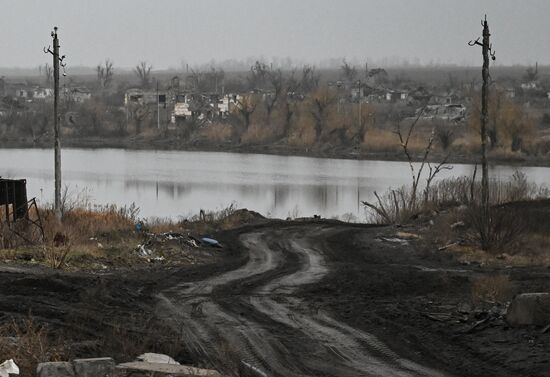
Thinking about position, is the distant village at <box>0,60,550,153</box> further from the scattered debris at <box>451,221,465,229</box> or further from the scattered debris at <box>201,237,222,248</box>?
the scattered debris at <box>201,237,222,248</box>

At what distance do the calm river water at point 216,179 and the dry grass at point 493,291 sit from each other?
2623cm

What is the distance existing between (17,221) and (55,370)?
621 inches

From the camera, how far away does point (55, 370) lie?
901cm

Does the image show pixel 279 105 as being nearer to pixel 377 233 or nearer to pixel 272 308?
pixel 377 233

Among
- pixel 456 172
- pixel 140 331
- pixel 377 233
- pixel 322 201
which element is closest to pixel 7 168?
pixel 322 201

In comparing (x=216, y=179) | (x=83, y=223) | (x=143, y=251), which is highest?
(x=143, y=251)

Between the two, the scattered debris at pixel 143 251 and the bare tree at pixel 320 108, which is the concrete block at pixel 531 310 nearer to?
the scattered debris at pixel 143 251

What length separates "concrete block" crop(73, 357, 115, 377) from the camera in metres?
9.00

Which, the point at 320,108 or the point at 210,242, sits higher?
the point at 320,108

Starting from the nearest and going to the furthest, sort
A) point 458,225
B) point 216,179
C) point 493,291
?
point 493,291 < point 458,225 < point 216,179

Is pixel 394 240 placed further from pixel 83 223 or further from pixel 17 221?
pixel 17 221

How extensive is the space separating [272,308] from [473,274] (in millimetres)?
5398

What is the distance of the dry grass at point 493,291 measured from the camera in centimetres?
1487

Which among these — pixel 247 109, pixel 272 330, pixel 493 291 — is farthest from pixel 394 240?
pixel 247 109
